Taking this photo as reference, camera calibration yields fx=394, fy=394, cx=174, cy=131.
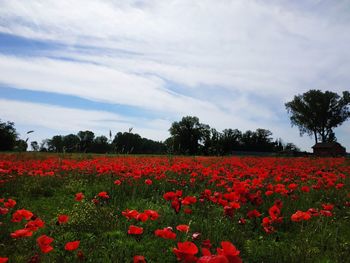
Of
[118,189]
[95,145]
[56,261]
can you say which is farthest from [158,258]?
[95,145]

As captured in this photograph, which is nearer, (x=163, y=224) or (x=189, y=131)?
(x=163, y=224)

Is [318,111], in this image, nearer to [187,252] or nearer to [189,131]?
[189,131]

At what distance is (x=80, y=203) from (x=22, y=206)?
3.26 feet

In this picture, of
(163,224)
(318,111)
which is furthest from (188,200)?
(318,111)

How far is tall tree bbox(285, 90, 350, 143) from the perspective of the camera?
85562 millimetres

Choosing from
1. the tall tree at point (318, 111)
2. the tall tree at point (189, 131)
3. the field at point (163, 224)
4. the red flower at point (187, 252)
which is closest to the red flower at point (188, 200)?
the field at point (163, 224)

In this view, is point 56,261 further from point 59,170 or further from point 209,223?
point 59,170

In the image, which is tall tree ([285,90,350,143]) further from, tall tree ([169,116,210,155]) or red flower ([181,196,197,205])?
red flower ([181,196,197,205])

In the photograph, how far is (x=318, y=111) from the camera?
280 feet

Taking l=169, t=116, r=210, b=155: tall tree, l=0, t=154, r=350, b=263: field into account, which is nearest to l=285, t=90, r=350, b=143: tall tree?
l=169, t=116, r=210, b=155: tall tree

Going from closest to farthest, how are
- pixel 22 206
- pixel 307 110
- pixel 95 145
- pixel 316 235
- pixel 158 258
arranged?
1. pixel 158 258
2. pixel 316 235
3. pixel 22 206
4. pixel 95 145
5. pixel 307 110

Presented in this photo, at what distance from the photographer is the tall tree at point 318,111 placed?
85.6 metres

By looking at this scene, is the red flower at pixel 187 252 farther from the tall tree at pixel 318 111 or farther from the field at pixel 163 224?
the tall tree at pixel 318 111

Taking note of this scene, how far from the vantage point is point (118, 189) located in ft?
26.6
